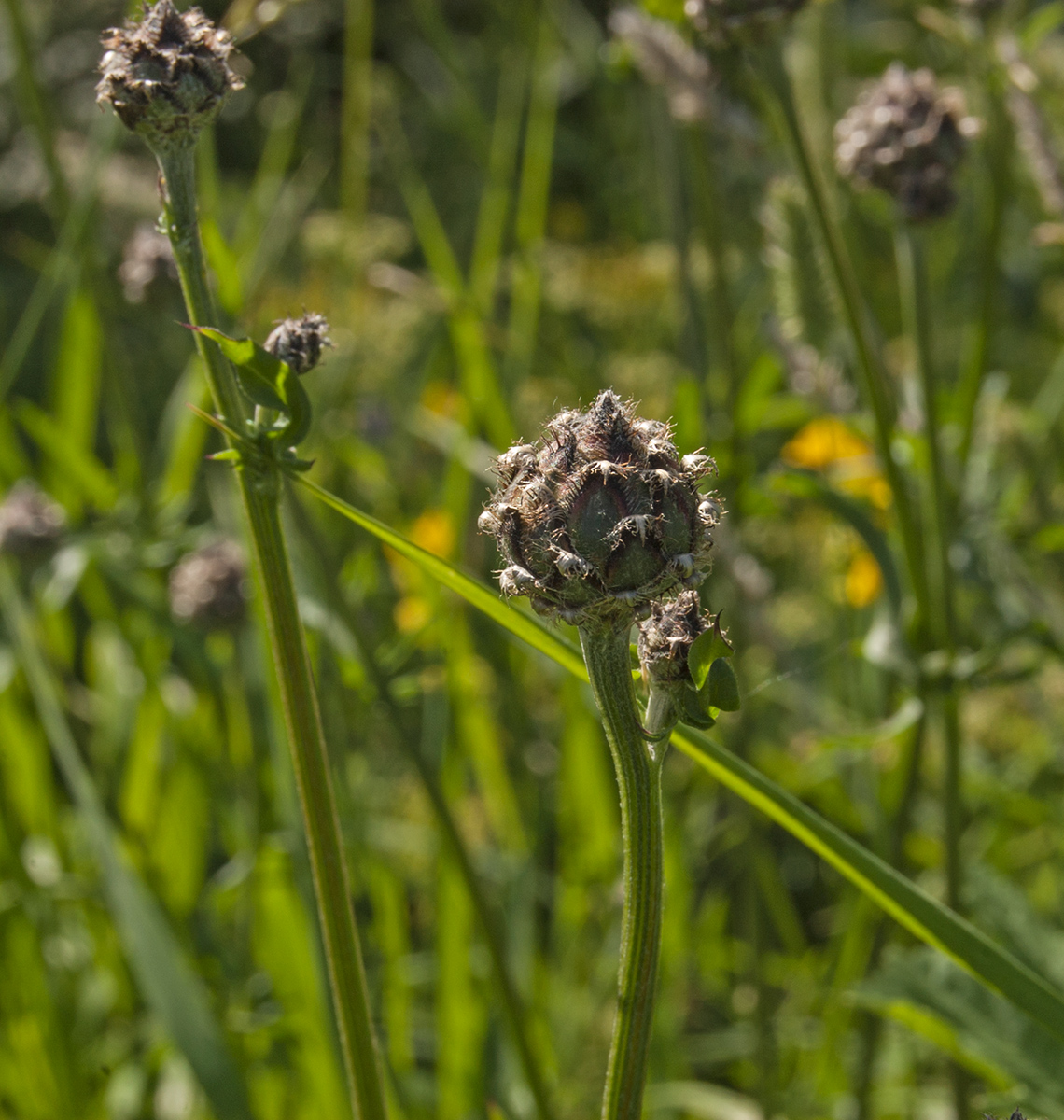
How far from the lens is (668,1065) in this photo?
1.77 meters

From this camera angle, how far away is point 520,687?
2.22 meters

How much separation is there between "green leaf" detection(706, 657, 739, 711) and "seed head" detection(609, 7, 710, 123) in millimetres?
1016

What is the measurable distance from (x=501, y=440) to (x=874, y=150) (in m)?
0.82

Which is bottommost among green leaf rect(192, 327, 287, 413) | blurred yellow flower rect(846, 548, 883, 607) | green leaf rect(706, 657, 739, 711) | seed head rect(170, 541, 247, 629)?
green leaf rect(706, 657, 739, 711)

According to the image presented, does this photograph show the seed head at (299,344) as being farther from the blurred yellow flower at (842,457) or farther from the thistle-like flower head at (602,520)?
the blurred yellow flower at (842,457)

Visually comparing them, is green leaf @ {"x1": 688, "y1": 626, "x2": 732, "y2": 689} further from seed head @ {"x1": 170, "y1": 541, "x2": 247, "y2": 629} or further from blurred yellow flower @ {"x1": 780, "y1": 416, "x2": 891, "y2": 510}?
seed head @ {"x1": 170, "y1": 541, "x2": 247, "y2": 629}

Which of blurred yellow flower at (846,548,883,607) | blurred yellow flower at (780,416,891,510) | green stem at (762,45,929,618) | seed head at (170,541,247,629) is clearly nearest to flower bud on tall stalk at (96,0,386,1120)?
green stem at (762,45,929,618)

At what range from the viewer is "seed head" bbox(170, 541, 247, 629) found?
195 cm

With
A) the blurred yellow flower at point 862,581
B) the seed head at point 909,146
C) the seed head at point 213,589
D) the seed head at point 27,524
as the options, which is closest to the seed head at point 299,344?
the seed head at point 909,146

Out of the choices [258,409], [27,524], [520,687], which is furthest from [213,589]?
[258,409]

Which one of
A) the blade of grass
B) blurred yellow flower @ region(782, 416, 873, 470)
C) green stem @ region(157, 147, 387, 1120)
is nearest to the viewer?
green stem @ region(157, 147, 387, 1120)

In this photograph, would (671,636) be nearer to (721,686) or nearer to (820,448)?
(721,686)

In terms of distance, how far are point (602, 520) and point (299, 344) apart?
0.31 metres

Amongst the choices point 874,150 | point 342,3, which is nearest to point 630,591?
point 874,150
